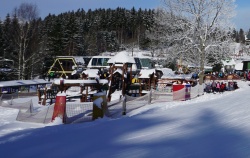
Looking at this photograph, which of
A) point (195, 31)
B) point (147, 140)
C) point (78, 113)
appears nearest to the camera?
point (147, 140)

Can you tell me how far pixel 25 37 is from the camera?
36469 millimetres

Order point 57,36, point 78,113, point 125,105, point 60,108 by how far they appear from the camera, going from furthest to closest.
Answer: point 57,36 < point 78,113 < point 125,105 < point 60,108

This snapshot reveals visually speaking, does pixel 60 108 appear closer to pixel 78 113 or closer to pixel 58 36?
pixel 78 113

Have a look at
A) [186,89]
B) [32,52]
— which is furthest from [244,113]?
[32,52]

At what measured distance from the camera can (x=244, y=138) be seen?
6.45m

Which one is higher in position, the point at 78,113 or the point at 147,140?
the point at 147,140

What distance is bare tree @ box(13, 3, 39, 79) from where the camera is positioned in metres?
35.9

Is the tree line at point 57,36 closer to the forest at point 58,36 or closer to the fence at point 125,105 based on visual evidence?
the forest at point 58,36

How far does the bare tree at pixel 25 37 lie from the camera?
35.9m

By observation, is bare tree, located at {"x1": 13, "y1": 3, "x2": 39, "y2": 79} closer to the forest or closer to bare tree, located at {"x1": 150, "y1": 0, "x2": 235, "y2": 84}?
the forest

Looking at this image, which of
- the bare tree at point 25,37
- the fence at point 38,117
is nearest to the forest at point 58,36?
the bare tree at point 25,37

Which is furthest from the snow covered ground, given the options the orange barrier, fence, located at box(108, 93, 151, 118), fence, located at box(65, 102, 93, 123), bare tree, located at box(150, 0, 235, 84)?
bare tree, located at box(150, 0, 235, 84)

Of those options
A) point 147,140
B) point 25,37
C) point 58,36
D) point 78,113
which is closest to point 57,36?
point 58,36

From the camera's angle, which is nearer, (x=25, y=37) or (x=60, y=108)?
(x=60, y=108)
